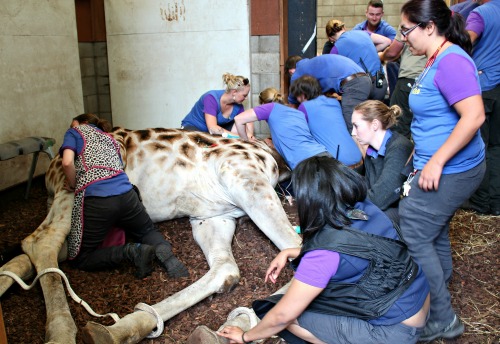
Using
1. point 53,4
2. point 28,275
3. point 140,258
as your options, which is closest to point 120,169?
point 140,258

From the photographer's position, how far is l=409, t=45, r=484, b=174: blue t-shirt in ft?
8.93

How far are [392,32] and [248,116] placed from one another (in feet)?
9.66

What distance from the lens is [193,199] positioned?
4375 millimetres

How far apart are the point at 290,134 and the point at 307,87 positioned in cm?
61

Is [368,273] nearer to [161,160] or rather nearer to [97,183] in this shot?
[97,183]

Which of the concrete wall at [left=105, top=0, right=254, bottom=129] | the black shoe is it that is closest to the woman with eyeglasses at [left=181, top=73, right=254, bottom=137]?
the concrete wall at [left=105, top=0, right=254, bottom=129]

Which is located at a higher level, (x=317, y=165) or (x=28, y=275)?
(x=317, y=165)

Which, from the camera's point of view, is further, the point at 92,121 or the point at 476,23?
the point at 476,23

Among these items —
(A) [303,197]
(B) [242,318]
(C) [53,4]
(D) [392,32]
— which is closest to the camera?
(A) [303,197]

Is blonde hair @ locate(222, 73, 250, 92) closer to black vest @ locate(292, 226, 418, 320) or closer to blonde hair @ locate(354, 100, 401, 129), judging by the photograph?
blonde hair @ locate(354, 100, 401, 129)

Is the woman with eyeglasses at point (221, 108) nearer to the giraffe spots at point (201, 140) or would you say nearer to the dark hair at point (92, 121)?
the giraffe spots at point (201, 140)

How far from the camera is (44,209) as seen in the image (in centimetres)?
523

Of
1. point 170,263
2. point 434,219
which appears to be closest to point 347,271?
point 434,219

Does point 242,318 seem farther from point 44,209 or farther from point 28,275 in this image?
point 44,209
